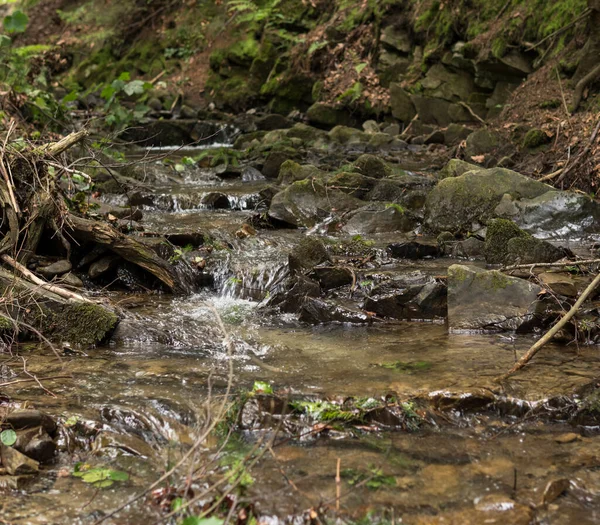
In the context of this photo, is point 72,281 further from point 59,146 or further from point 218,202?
point 218,202

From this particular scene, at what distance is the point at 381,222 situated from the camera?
7.85 m

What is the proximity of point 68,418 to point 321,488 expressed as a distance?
1479 millimetres

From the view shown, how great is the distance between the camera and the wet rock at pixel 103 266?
601 cm

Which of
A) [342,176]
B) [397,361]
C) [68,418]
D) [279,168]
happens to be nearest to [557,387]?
[397,361]

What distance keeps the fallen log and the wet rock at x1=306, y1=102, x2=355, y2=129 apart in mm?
10052

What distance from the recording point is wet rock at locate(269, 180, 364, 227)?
26.8ft

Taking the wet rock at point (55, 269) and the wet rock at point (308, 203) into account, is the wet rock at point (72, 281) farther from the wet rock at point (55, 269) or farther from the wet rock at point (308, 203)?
the wet rock at point (308, 203)

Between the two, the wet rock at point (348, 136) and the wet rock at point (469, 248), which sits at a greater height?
the wet rock at point (348, 136)

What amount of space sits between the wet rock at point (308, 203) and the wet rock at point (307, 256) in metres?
1.98

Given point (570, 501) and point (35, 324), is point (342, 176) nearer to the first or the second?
point (35, 324)

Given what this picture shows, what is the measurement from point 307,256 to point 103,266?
76.9 inches

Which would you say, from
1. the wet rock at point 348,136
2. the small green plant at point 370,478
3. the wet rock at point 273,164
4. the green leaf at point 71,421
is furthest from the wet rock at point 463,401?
the wet rock at point 348,136

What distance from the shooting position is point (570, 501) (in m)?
2.74

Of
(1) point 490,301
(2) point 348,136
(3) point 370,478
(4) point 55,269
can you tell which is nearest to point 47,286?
(4) point 55,269
